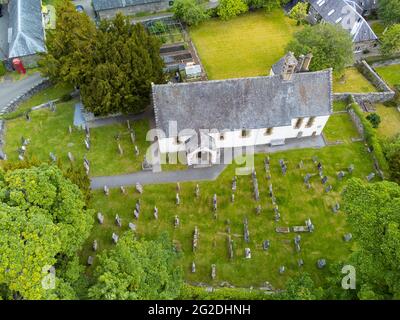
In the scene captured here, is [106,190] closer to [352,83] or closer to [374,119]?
[374,119]

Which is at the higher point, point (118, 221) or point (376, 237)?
point (376, 237)

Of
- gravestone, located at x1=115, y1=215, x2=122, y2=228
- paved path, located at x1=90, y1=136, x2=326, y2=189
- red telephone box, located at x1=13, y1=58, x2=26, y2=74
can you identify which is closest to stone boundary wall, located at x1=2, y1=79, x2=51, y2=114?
red telephone box, located at x1=13, y1=58, x2=26, y2=74

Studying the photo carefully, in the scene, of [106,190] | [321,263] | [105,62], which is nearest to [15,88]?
[105,62]

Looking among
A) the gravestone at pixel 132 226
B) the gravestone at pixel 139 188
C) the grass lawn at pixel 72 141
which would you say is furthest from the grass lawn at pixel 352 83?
the gravestone at pixel 132 226

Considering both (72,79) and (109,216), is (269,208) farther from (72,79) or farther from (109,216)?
(72,79)

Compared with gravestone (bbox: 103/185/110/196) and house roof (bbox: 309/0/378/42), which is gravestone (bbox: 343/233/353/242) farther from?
house roof (bbox: 309/0/378/42)
